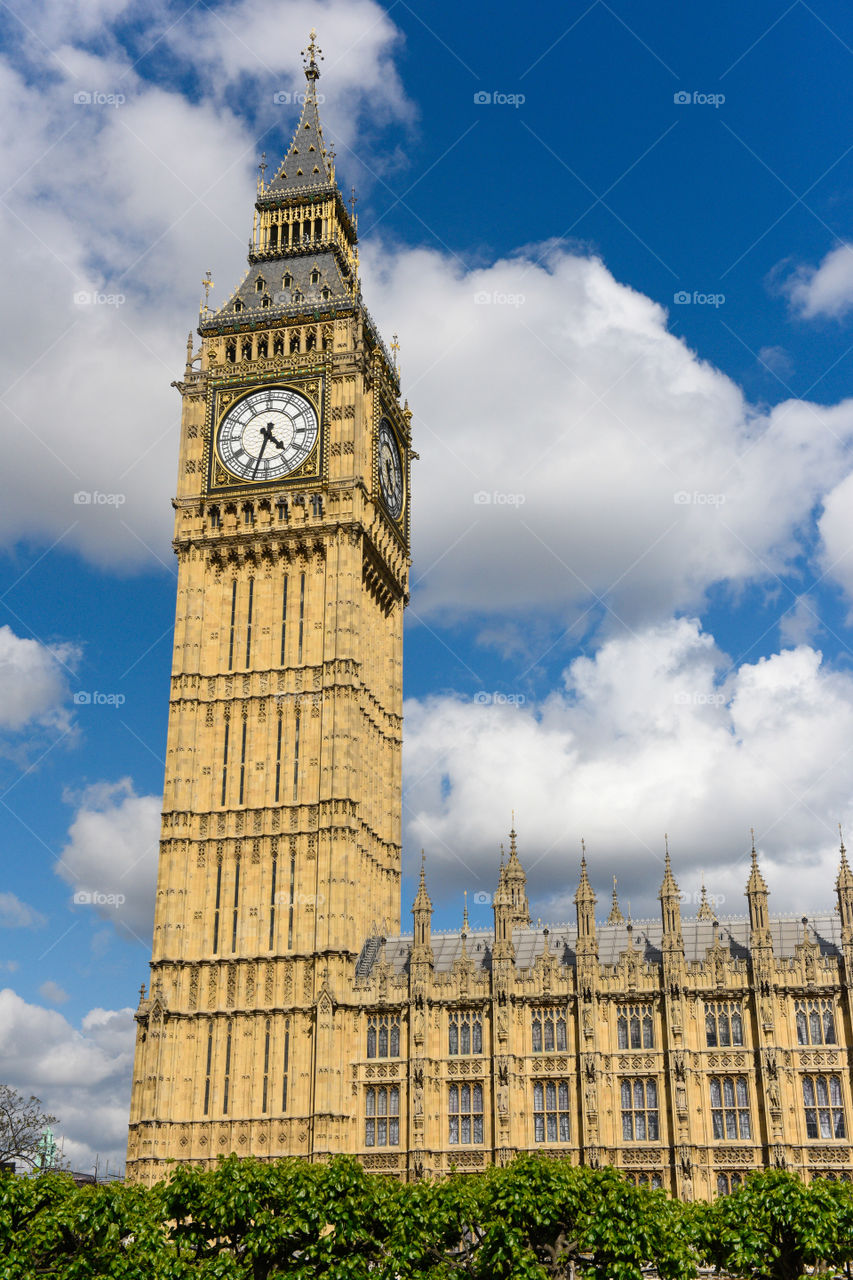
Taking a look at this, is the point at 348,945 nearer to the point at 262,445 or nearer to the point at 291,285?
the point at 262,445

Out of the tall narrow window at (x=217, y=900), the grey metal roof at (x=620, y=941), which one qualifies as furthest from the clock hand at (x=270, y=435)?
the grey metal roof at (x=620, y=941)

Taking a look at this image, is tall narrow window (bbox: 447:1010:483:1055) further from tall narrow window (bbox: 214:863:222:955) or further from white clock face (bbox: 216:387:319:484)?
white clock face (bbox: 216:387:319:484)

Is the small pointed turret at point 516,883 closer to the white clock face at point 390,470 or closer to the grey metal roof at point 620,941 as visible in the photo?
the grey metal roof at point 620,941

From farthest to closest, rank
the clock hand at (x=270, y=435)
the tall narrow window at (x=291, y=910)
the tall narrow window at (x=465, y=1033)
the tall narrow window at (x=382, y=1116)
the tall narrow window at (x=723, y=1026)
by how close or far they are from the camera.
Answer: the clock hand at (x=270, y=435) < the tall narrow window at (x=291, y=910) < the tall narrow window at (x=465, y=1033) < the tall narrow window at (x=382, y=1116) < the tall narrow window at (x=723, y=1026)

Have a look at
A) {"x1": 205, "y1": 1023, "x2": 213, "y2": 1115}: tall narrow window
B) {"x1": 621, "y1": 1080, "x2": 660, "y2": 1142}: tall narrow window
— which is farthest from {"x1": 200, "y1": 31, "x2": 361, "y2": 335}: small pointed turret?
{"x1": 621, "y1": 1080, "x2": 660, "y2": 1142}: tall narrow window

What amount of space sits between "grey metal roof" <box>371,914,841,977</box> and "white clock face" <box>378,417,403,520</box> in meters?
29.3

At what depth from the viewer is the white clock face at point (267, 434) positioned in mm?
85000

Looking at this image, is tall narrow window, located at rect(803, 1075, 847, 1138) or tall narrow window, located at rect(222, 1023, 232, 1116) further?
tall narrow window, located at rect(222, 1023, 232, 1116)

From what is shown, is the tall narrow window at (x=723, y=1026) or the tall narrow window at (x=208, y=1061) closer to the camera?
the tall narrow window at (x=723, y=1026)

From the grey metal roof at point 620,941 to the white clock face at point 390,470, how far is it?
96.3ft

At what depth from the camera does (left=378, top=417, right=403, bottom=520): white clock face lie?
8938 centimetres

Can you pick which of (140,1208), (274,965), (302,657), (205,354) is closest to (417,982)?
(274,965)

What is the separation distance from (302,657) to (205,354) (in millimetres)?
23014

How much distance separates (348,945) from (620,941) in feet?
48.3
